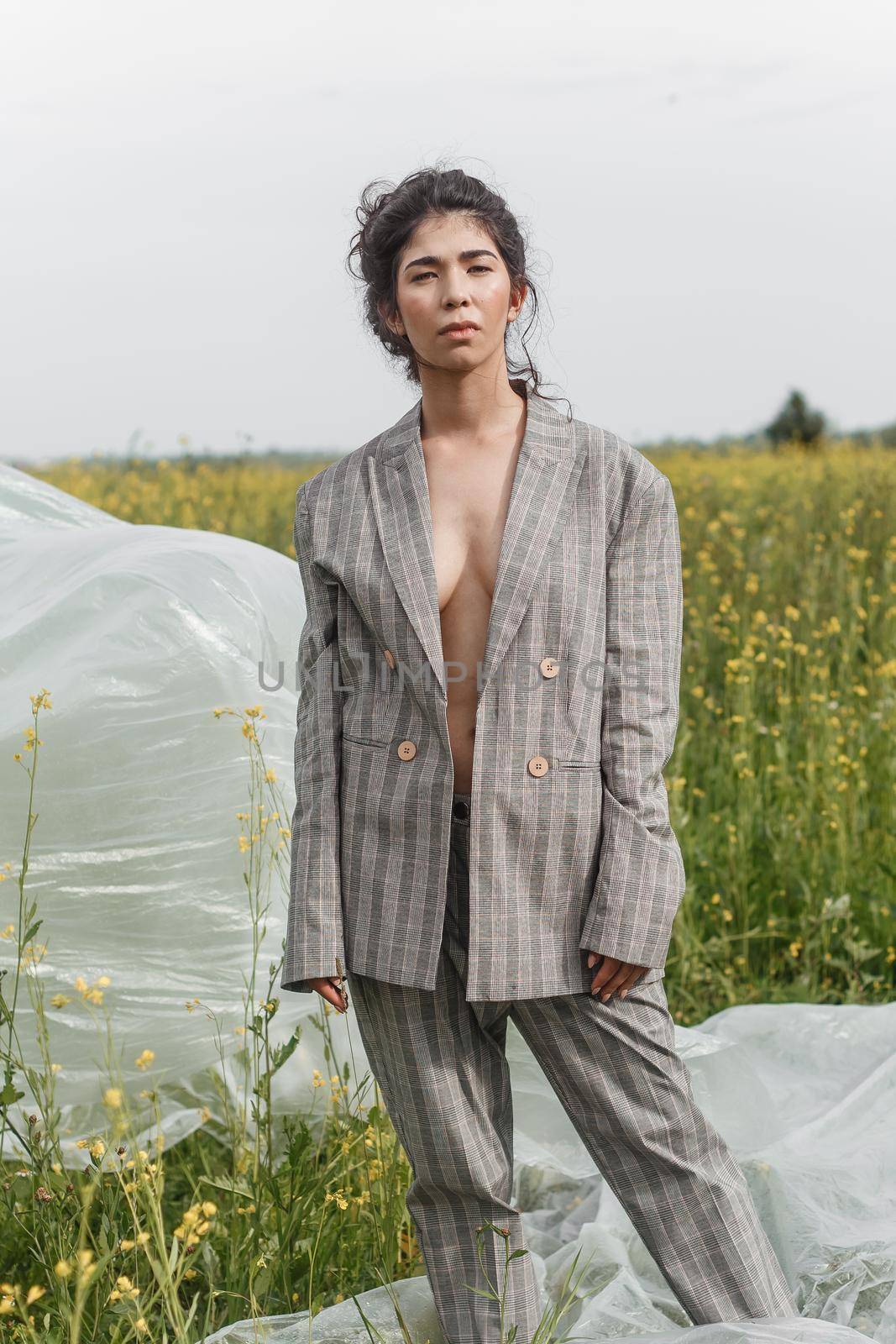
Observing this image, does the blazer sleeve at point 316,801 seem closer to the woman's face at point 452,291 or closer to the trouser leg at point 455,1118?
the trouser leg at point 455,1118

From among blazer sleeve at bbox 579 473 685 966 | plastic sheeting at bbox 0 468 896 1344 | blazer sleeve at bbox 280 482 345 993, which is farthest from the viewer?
plastic sheeting at bbox 0 468 896 1344

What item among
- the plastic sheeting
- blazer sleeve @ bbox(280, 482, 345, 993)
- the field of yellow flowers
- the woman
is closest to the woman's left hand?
the woman

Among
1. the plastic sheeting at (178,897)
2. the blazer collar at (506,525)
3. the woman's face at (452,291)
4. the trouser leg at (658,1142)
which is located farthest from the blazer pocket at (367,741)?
the plastic sheeting at (178,897)

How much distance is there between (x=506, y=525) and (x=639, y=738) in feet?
1.06

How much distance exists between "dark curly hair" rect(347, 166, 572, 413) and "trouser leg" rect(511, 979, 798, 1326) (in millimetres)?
879

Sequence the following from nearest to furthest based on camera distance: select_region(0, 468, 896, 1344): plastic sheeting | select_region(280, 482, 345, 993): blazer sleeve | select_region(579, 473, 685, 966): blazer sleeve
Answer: select_region(579, 473, 685, 966): blazer sleeve, select_region(280, 482, 345, 993): blazer sleeve, select_region(0, 468, 896, 1344): plastic sheeting

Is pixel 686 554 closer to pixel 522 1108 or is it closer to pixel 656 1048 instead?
pixel 522 1108

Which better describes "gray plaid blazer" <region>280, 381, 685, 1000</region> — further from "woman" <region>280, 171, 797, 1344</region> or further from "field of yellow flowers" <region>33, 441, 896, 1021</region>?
"field of yellow flowers" <region>33, 441, 896, 1021</region>

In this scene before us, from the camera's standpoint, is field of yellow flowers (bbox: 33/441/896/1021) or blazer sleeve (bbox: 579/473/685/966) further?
field of yellow flowers (bbox: 33/441/896/1021)

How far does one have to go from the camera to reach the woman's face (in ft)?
5.82

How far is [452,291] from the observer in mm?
1766

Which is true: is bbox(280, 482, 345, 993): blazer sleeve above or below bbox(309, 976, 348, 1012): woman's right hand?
above

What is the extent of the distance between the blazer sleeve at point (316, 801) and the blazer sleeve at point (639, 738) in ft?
1.14

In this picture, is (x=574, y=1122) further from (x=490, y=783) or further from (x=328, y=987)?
(x=490, y=783)
